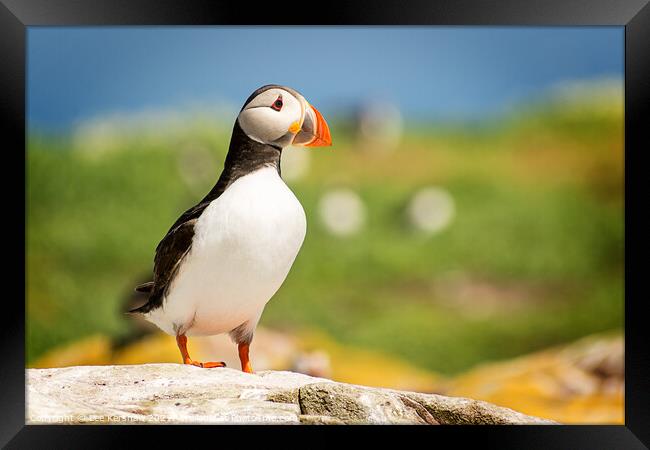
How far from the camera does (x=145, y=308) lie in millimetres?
4441

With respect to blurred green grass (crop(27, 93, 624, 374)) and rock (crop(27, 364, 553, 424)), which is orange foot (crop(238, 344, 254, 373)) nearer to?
rock (crop(27, 364, 553, 424))

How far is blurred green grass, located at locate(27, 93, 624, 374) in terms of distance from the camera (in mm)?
4633

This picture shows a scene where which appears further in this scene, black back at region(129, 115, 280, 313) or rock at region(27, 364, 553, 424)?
rock at region(27, 364, 553, 424)

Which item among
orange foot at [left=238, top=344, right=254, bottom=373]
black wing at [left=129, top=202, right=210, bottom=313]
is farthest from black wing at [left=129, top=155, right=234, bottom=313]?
orange foot at [left=238, top=344, right=254, bottom=373]

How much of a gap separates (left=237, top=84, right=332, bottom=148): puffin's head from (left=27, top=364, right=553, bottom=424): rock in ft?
3.82

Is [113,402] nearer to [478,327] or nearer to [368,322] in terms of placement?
[368,322]

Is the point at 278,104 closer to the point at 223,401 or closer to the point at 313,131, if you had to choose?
the point at 313,131

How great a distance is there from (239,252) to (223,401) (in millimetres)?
767

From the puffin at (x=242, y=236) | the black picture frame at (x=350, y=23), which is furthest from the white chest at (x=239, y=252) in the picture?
the black picture frame at (x=350, y=23)

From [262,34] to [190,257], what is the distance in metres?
1.25

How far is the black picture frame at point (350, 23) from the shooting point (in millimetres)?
4438

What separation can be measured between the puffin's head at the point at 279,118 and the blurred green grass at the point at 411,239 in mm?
494

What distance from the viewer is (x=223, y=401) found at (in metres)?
4.31

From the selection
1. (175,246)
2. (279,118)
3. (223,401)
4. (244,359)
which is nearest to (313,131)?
(279,118)
